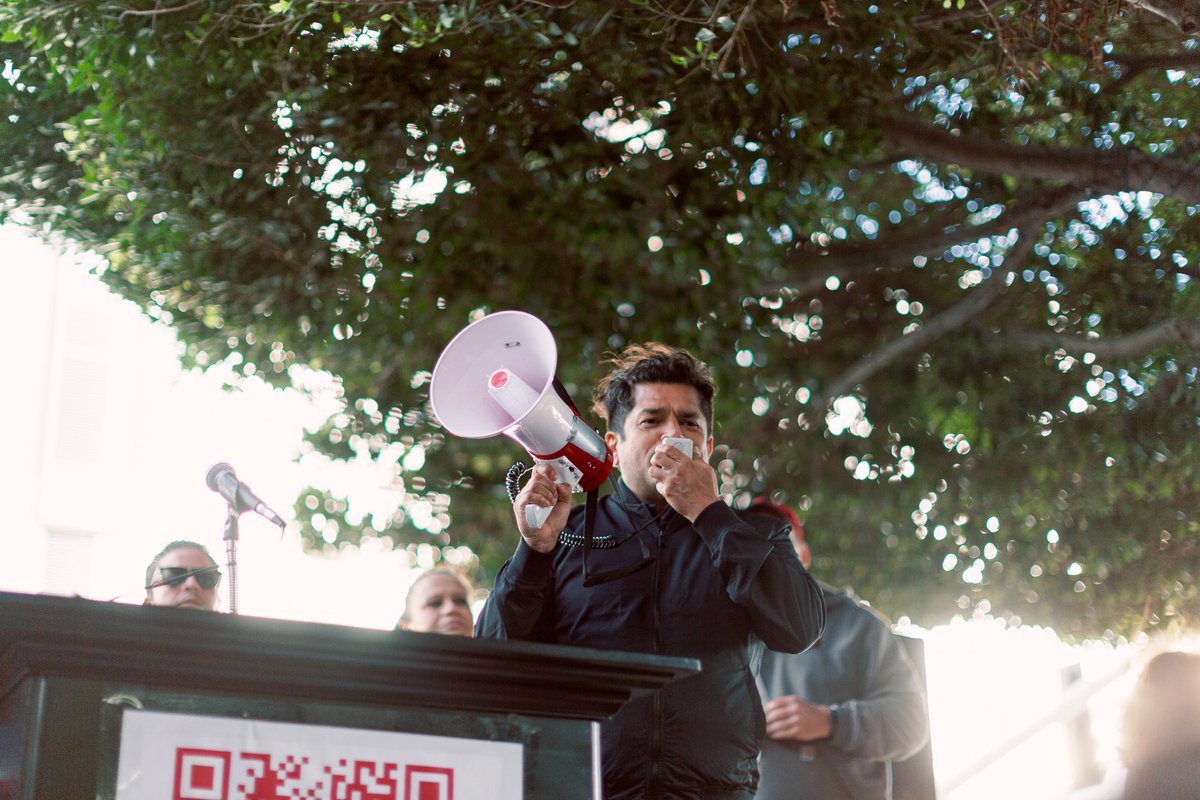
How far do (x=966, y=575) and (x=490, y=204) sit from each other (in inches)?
204

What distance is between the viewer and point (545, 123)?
6.62 m

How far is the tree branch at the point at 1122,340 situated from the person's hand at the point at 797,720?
3.46m

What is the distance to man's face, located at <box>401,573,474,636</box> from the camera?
5461 mm

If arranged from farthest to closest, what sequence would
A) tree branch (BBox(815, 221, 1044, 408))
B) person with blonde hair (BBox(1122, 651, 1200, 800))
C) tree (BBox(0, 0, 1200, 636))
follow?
1. tree branch (BBox(815, 221, 1044, 408))
2. tree (BBox(0, 0, 1200, 636))
3. person with blonde hair (BBox(1122, 651, 1200, 800))

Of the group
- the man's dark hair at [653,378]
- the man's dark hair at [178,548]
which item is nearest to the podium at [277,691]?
the man's dark hair at [653,378]

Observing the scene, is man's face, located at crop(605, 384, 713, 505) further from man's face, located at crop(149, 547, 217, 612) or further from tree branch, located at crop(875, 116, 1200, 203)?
tree branch, located at crop(875, 116, 1200, 203)

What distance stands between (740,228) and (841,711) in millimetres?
3034

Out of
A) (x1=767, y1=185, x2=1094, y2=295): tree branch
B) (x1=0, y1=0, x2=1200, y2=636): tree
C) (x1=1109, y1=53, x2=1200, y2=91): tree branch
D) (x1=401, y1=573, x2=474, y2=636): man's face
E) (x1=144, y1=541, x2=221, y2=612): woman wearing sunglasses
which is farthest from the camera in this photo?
(x1=767, y1=185, x2=1094, y2=295): tree branch

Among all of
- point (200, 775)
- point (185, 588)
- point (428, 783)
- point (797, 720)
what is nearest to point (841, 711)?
point (797, 720)

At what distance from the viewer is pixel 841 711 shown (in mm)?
4906

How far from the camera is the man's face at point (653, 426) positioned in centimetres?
342

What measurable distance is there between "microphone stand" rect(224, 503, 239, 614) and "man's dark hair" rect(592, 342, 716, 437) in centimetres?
99

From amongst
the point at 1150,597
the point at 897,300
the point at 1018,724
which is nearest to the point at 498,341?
the point at 897,300

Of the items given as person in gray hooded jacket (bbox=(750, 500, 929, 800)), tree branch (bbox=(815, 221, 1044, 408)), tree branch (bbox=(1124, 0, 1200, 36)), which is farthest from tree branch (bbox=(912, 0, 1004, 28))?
person in gray hooded jacket (bbox=(750, 500, 929, 800))
